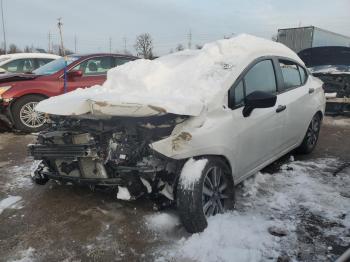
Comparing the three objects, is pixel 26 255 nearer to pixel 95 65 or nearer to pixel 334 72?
pixel 95 65

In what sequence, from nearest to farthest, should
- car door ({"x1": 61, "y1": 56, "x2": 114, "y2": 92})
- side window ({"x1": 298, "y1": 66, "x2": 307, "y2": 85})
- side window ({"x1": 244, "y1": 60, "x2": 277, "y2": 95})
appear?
side window ({"x1": 244, "y1": 60, "x2": 277, "y2": 95})
side window ({"x1": 298, "y1": 66, "x2": 307, "y2": 85})
car door ({"x1": 61, "y1": 56, "x2": 114, "y2": 92})

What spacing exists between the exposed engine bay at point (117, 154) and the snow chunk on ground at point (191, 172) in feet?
0.38

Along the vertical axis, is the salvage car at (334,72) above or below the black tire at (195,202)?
above

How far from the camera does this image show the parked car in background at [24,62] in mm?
11297

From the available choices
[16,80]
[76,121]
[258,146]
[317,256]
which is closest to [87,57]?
[16,80]

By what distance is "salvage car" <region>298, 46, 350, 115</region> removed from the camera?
363 inches

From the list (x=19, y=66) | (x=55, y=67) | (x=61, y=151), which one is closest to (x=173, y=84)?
(x=61, y=151)

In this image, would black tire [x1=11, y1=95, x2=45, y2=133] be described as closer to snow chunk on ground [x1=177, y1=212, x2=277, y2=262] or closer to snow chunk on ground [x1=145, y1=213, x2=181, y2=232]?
snow chunk on ground [x1=145, y1=213, x2=181, y2=232]

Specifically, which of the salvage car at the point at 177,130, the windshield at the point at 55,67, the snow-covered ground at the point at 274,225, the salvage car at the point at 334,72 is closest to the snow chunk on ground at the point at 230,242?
the snow-covered ground at the point at 274,225

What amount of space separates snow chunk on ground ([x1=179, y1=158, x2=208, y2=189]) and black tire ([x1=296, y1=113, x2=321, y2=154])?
2964 millimetres

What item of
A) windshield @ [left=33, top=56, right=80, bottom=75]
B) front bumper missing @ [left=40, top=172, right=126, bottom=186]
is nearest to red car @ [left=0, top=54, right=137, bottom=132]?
windshield @ [left=33, top=56, right=80, bottom=75]

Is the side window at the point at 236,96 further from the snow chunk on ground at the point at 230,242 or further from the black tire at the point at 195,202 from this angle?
the snow chunk on ground at the point at 230,242

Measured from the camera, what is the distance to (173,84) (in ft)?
13.5

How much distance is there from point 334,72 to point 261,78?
547 centimetres
